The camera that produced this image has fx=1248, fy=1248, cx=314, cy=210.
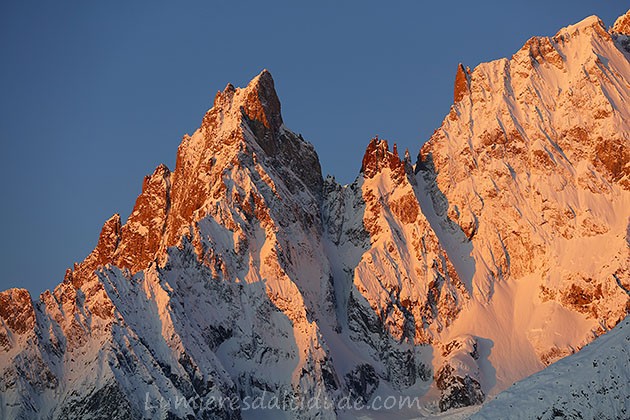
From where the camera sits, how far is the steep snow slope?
106 m

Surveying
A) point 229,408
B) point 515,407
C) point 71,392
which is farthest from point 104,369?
point 515,407

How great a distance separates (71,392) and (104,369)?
6.65 m

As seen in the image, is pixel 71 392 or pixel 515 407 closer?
pixel 515 407

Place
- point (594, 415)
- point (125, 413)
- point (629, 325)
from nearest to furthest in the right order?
1. point (594, 415)
2. point (629, 325)
3. point (125, 413)

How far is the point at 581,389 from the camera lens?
108 meters

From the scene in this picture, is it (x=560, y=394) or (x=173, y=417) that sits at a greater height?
(x=173, y=417)

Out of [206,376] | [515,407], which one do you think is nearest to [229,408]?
[206,376]

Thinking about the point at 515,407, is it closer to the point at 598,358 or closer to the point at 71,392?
the point at 598,358

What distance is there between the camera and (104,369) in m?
195

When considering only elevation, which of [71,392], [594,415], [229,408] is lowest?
[594,415]

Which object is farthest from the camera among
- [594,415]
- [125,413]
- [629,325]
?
[125,413]

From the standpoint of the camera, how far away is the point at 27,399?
19638 centimetres

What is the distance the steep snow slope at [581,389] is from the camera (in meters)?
106

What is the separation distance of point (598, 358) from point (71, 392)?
10775 centimetres
